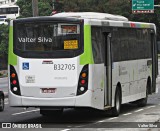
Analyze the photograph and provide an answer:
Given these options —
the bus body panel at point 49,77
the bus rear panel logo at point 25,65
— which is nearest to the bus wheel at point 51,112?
the bus body panel at point 49,77

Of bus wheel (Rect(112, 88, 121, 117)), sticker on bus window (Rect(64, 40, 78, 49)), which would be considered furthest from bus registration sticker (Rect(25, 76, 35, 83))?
bus wheel (Rect(112, 88, 121, 117))

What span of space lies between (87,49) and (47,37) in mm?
1269

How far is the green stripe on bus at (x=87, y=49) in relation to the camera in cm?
1650

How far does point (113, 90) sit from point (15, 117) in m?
3.40

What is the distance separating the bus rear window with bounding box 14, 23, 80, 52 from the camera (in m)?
16.7

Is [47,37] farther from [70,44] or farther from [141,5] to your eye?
[141,5]

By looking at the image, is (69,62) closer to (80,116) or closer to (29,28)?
(29,28)

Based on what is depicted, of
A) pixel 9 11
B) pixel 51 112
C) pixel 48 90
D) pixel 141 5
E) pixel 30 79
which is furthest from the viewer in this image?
pixel 9 11

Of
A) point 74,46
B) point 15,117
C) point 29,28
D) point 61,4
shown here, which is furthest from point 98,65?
point 61,4

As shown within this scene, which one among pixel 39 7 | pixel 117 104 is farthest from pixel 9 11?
pixel 117 104

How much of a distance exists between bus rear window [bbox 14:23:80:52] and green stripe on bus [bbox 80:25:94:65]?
9.4 inches

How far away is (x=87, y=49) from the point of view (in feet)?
54.4

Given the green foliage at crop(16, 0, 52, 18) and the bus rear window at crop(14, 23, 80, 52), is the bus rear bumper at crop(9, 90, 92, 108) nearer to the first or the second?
the bus rear window at crop(14, 23, 80, 52)

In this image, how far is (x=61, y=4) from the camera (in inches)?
3492
